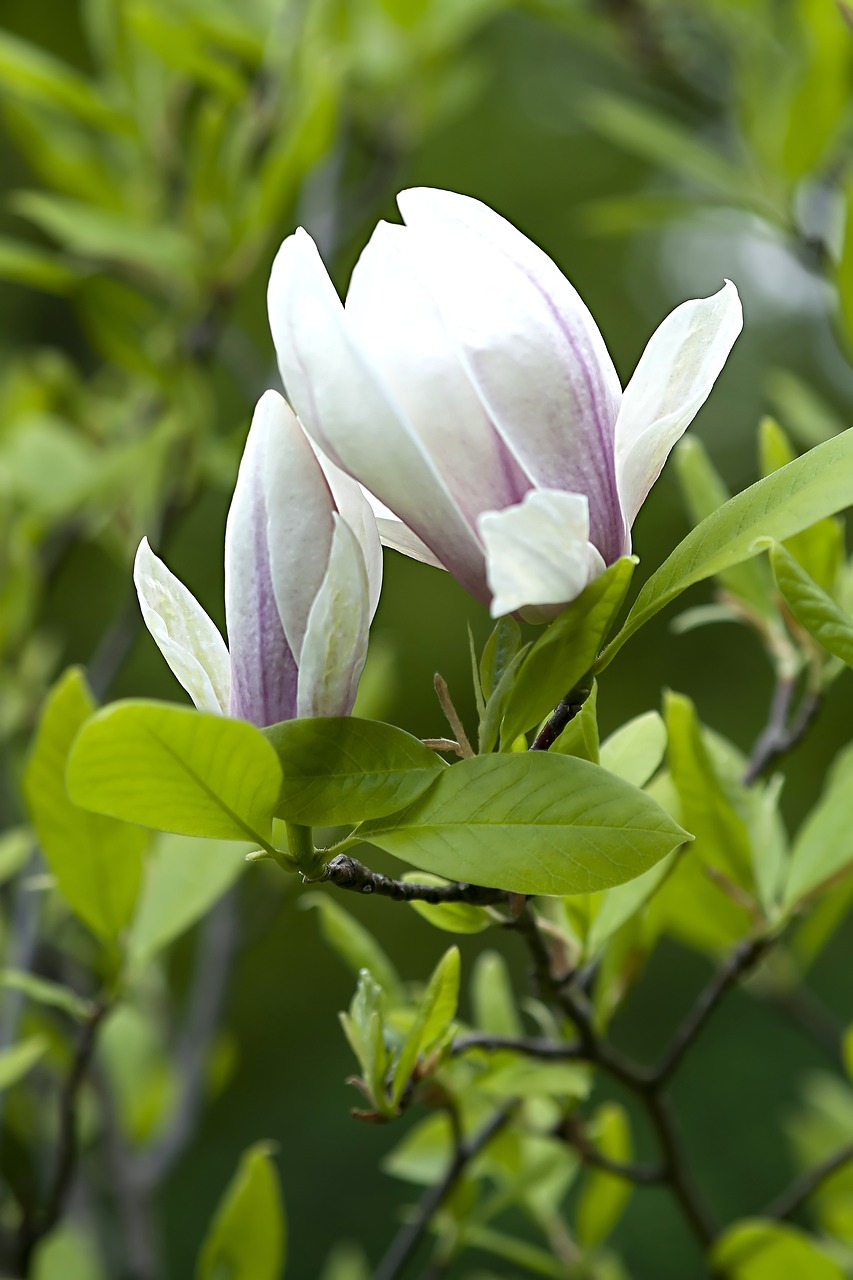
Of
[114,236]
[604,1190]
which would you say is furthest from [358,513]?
[114,236]

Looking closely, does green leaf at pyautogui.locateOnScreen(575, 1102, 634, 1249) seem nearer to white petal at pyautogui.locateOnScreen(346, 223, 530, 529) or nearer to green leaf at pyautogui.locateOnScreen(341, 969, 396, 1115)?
green leaf at pyautogui.locateOnScreen(341, 969, 396, 1115)

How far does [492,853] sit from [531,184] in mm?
3360

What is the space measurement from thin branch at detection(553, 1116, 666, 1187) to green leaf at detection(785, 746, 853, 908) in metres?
0.15

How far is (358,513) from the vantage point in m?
0.31

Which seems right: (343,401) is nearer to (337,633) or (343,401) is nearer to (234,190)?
(337,633)

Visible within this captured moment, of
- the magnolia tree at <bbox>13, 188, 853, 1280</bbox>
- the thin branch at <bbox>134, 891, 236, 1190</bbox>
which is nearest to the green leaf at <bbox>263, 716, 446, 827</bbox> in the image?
the magnolia tree at <bbox>13, 188, 853, 1280</bbox>

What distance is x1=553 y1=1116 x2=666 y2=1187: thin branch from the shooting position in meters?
0.55

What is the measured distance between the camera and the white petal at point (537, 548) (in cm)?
26

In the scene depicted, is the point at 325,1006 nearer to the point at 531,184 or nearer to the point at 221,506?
the point at 221,506

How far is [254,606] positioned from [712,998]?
0.94 ft

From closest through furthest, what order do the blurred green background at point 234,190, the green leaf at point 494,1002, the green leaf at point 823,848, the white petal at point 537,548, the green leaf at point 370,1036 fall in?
the white petal at point 537,548
the green leaf at point 370,1036
the green leaf at point 823,848
the green leaf at point 494,1002
the blurred green background at point 234,190

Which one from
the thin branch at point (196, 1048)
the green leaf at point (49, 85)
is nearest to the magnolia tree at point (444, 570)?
the thin branch at point (196, 1048)

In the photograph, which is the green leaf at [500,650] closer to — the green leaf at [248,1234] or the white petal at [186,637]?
the white petal at [186,637]

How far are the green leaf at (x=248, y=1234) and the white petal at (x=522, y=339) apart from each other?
397mm
